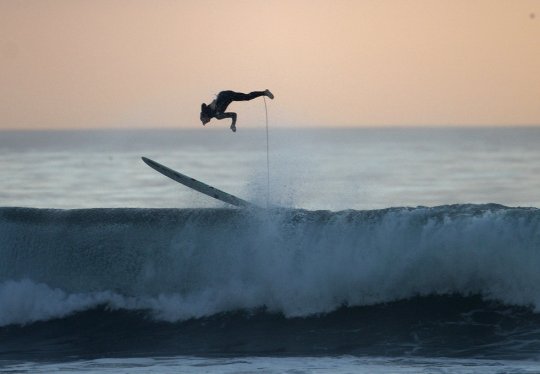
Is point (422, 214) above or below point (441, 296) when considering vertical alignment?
above

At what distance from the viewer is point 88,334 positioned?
19.1m

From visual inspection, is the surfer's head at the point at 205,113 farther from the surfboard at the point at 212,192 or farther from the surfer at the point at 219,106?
the surfboard at the point at 212,192

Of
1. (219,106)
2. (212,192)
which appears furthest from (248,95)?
(212,192)

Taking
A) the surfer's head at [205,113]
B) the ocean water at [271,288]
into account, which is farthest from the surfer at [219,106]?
the ocean water at [271,288]

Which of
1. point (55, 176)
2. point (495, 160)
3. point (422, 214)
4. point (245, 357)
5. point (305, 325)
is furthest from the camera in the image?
point (495, 160)

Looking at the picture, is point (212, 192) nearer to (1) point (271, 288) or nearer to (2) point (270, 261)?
(2) point (270, 261)

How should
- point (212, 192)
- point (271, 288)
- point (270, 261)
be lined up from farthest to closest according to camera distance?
1. point (212, 192)
2. point (270, 261)
3. point (271, 288)

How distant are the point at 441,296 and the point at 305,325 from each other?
229 cm

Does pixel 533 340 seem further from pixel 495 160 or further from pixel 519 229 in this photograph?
pixel 495 160

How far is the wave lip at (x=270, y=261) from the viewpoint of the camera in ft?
63.5

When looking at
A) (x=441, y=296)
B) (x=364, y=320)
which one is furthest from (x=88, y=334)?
(x=441, y=296)

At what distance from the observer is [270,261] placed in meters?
20.0

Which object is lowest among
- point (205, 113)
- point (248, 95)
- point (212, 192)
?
point (212, 192)

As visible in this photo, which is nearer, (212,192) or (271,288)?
(271,288)
